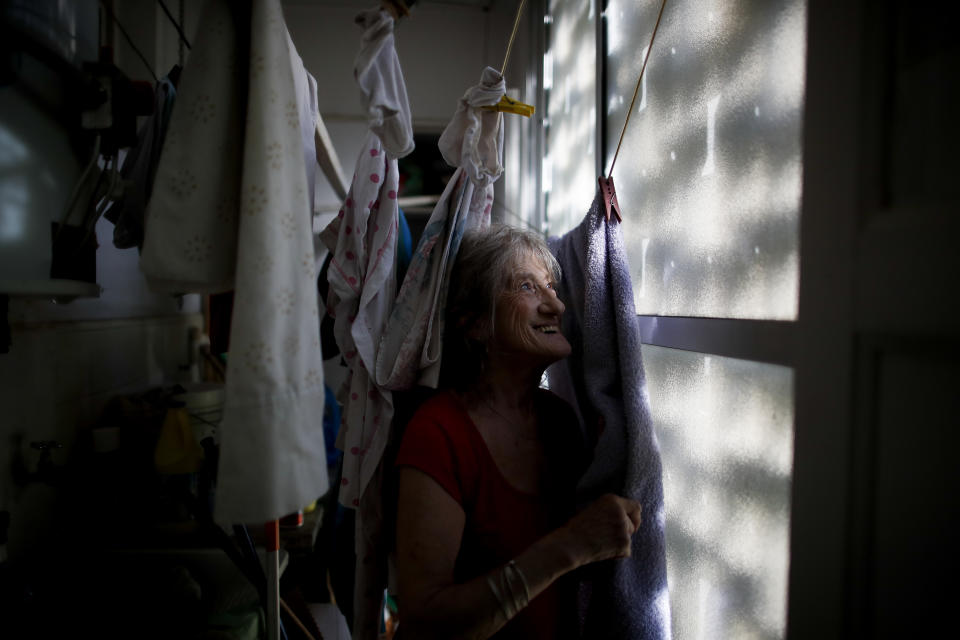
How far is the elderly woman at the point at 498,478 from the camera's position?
2.36 feet

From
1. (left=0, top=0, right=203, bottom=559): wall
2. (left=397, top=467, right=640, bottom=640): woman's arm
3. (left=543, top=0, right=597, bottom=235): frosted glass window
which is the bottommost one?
(left=397, top=467, right=640, bottom=640): woman's arm

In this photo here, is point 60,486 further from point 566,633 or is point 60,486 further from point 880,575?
point 880,575

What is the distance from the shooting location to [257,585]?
1135 mm

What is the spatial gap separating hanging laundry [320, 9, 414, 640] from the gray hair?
0.14 metres

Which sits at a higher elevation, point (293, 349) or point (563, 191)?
point (563, 191)

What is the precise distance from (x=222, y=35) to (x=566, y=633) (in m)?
1.09

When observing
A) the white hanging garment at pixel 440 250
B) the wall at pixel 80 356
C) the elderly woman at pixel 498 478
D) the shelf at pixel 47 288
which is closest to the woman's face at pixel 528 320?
the elderly woman at pixel 498 478

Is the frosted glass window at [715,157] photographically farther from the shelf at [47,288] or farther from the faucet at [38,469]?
the faucet at [38,469]

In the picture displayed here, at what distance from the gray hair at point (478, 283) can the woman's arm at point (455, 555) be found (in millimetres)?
294

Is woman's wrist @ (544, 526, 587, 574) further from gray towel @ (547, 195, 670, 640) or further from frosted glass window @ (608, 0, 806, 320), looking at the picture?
frosted glass window @ (608, 0, 806, 320)

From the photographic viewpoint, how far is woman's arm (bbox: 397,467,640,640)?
2.31ft

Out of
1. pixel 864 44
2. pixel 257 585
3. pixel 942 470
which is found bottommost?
pixel 257 585

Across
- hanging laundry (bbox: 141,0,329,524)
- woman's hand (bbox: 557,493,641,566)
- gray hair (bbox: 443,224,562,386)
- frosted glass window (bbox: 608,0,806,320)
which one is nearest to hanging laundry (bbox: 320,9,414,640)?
gray hair (bbox: 443,224,562,386)

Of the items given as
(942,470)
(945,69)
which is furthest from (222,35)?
(942,470)
